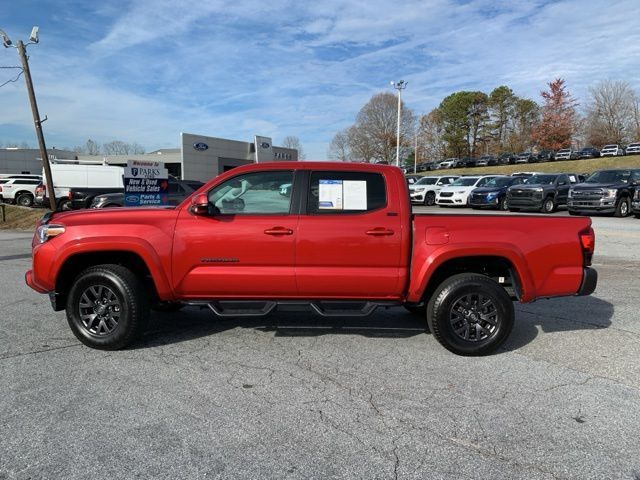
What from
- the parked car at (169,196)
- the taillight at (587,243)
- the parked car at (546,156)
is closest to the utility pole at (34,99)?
the parked car at (169,196)

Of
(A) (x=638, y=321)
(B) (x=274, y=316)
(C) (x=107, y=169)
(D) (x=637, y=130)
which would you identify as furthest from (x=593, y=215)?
(D) (x=637, y=130)

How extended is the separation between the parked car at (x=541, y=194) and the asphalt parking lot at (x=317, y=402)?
16.1 metres

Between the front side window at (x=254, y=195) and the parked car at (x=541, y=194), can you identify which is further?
Answer: the parked car at (x=541, y=194)

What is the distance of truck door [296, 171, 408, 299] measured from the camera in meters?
4.62

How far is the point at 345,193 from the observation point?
4.78 meters

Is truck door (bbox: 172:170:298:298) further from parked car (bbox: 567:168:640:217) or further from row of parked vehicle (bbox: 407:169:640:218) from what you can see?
parked car (bbox: 567:168:640:217)

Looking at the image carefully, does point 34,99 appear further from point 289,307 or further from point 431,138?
point 431,138

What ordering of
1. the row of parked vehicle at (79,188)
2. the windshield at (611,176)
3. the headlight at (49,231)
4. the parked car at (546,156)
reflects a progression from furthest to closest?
the parked car at (546,156)
the windshield at (611,176)
the row of parked vehicle at (79,188)
the headlight at (49,231)

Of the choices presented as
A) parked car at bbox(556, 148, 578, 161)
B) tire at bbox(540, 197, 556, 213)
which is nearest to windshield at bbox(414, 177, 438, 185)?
tire at bbox(540, 197, 556, 213)

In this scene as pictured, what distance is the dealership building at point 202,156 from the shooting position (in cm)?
4631

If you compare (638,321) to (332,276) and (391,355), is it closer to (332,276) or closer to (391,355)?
(391,355)

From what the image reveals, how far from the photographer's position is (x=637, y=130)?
72.1 meters

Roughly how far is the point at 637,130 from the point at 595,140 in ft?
17.9

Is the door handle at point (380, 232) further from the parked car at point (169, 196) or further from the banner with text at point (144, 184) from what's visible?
the parked car at point (169, 196)
